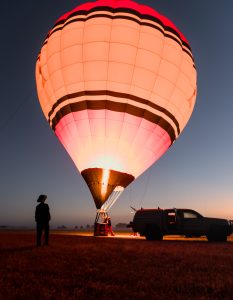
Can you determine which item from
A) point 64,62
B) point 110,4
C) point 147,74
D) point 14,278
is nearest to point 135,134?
point 147,74

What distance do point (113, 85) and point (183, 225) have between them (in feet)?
27.3

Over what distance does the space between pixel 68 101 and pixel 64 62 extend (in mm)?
2202

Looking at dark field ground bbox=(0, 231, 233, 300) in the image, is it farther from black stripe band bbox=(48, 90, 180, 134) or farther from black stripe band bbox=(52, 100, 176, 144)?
black stripe band bbox=(48, 90, 180, 134)

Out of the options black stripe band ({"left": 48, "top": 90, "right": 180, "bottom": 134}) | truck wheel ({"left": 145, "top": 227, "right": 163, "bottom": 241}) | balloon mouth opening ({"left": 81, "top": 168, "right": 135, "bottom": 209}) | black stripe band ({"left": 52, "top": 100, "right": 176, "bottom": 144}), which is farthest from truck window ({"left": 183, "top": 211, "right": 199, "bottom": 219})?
black stripe band ({"left": 48, "top": 90, "right": 180, "bottom": 134})

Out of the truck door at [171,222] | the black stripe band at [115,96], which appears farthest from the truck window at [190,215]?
the black stripe band at [115,96]

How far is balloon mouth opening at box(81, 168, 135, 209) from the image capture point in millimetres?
21594

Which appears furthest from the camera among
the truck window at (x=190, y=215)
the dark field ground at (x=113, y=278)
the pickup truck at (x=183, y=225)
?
the truck window at (x=190, y=215)

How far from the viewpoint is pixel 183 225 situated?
59.1ft

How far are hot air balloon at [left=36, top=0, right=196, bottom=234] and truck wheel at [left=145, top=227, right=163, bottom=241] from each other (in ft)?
13.5

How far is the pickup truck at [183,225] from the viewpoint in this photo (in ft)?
58.6

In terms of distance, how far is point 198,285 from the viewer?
567cm

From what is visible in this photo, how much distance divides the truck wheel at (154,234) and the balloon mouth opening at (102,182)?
13.5 ft

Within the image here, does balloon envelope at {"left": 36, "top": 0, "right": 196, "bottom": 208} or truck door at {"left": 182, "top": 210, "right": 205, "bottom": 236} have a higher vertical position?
balloon envelope at {"left": 36, "top": 0, "right": 196, "bottom": 208}

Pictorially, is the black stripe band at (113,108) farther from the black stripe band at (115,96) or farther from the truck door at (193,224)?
the truck door at (193,224)
